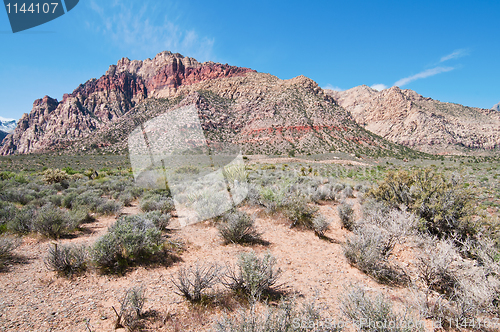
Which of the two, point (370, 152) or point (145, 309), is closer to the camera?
point (145, 309)

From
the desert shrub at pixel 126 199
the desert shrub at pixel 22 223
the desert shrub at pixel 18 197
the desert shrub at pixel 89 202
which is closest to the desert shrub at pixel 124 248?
the desert shrub at pixel 22 223

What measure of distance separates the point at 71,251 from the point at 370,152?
6016cm

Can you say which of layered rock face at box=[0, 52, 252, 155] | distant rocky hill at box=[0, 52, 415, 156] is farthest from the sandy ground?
layered rock face at box=[0, 52, 252, 155]

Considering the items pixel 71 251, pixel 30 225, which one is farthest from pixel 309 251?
pixel 30 225

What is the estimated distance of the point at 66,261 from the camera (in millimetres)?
4020

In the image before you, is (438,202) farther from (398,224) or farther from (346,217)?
(346,217)

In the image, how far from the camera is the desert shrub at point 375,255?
4180 mm

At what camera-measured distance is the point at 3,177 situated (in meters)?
15.8

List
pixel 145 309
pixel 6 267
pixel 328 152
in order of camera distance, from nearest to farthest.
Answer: pixel 145 309 → pixel 6 267 → pixel 328 152

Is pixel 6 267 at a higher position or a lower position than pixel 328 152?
lower

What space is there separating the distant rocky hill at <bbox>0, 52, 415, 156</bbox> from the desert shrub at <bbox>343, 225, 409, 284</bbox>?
154ft

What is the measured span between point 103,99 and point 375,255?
486 feet

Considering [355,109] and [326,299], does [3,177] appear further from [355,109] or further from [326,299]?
[355,109]

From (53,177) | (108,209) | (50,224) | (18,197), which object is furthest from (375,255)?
(53,177)
